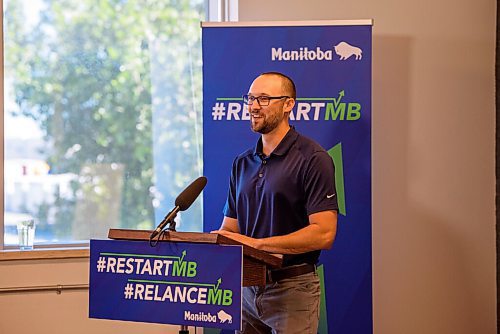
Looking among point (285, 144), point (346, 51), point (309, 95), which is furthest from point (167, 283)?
point (346, 51)

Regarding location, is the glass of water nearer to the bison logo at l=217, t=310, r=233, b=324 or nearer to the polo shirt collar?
the polo shirt collar

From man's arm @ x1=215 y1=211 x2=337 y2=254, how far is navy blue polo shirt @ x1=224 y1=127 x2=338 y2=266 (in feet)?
0.12

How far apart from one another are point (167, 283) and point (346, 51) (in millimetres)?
1960

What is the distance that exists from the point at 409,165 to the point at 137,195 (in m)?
1.62

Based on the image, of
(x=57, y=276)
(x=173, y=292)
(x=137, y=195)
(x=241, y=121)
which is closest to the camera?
(x=173, y=292)

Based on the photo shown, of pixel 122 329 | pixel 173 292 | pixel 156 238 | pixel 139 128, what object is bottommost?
pixel 122 329

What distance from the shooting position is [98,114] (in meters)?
4.42

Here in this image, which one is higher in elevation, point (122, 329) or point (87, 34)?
point (87, 34)

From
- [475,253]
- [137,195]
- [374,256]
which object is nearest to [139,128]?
[137,195]

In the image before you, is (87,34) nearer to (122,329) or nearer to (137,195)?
(137,195)

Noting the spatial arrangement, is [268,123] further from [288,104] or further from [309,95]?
[309,95]

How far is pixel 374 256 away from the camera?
4480mm

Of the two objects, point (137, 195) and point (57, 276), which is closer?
point (57, 276)

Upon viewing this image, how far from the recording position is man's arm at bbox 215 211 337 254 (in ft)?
8.16
